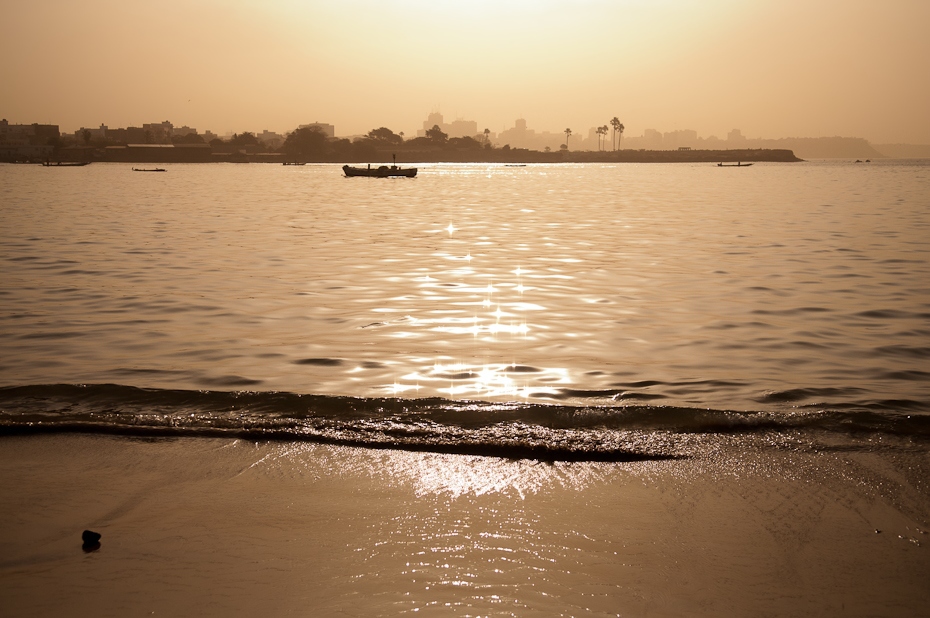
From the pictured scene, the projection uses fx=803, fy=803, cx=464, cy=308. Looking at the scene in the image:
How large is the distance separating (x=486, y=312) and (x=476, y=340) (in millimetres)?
2857

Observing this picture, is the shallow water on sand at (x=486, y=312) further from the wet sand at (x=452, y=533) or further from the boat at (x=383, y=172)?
the boat at (x=383, y=172)

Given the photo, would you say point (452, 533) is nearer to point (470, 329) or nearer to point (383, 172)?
point (470, 329)

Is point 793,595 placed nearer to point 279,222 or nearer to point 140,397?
point 140,397

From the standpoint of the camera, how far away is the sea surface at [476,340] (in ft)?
30.0

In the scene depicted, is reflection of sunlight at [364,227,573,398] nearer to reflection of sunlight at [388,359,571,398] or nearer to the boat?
reflection of sunlight at [388,359,571,398]

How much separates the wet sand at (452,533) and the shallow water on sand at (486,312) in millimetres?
2920

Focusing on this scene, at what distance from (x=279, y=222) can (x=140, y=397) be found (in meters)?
31.9

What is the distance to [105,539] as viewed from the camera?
5836 mm

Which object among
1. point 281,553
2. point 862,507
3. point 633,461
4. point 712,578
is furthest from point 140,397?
point 862,507

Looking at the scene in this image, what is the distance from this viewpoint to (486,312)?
55.8 feet

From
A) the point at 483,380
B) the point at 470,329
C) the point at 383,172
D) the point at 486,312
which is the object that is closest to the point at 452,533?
the point at 483,380

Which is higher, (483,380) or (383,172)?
(383,172)

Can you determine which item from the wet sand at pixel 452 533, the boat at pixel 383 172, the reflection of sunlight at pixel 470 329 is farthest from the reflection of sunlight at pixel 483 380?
the boat at pixel 383 172

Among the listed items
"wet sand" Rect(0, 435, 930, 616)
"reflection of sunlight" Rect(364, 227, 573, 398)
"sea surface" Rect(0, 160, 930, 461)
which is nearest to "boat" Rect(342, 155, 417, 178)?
"sea surface" Rect(0, 160, 930, 461)
